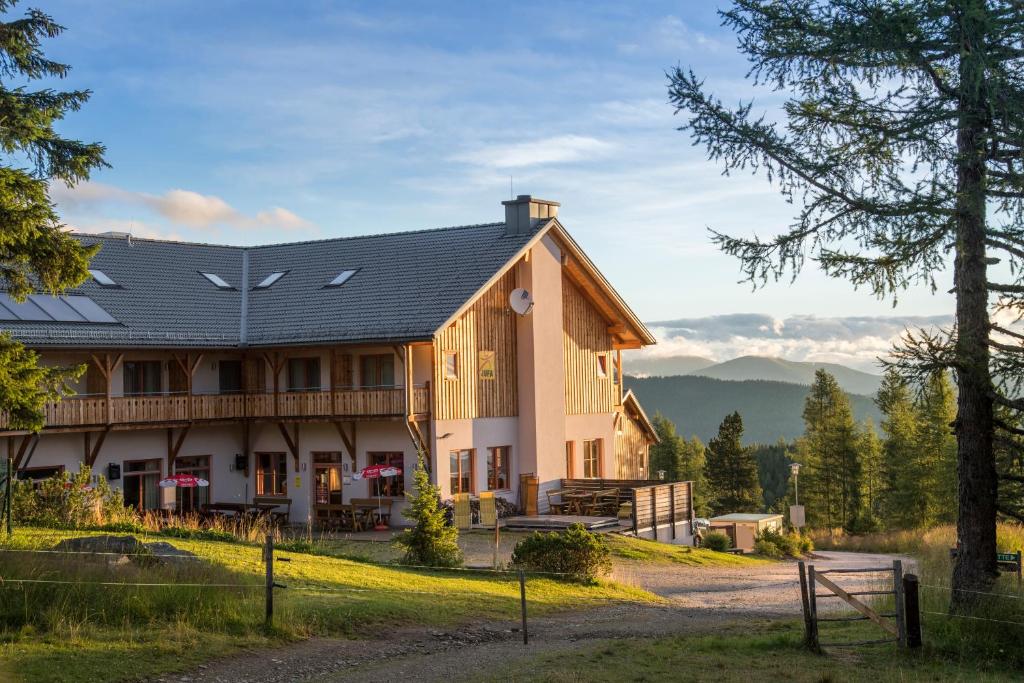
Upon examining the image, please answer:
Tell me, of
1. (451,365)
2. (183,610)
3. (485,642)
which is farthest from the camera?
(451,365)

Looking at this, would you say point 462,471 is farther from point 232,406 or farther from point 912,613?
point 912,613

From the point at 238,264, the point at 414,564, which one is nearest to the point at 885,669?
the point at 414,564

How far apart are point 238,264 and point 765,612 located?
23619 mm

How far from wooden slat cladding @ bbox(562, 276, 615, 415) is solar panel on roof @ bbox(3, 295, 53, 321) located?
50.2 ft

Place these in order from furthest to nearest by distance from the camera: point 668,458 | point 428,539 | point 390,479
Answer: point 668,458 < point 390,479 < point 428,539

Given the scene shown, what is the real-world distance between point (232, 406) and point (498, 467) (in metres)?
7.89

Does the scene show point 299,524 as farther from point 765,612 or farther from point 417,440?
point 765,612

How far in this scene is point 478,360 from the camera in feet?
107

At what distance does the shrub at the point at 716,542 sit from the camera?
108 ft

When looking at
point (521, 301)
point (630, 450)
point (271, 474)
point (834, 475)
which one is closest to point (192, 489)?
point (271, 474)

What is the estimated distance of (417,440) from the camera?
3017 centimetres

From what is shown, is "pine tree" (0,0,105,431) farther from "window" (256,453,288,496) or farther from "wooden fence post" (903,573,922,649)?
"window" (256,453,288,496)

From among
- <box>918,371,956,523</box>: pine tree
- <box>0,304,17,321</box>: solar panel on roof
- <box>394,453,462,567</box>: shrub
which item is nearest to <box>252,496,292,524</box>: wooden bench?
<box>0,304,17,321</box>: solar panel on roof

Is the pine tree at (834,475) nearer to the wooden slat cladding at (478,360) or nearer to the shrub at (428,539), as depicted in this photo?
the wooden slat cladding at (478,360)
